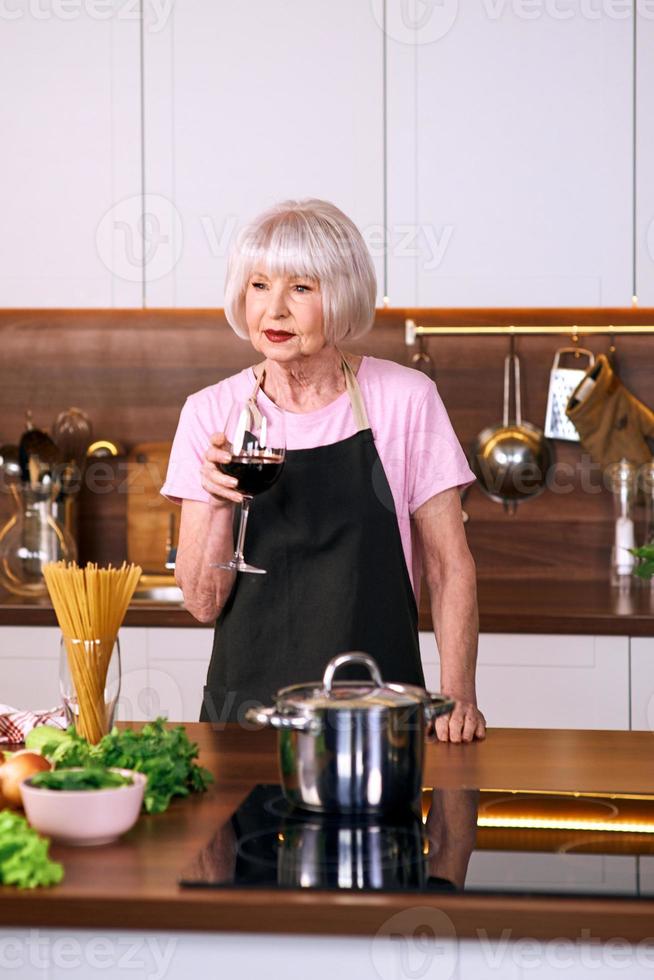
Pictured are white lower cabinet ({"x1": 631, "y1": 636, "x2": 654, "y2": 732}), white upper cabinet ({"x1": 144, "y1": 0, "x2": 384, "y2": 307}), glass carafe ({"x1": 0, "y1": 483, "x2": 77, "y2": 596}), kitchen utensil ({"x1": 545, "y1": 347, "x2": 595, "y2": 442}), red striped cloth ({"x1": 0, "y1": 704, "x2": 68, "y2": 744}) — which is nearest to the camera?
red striped cloth ({"x1": 0, "y1": 704, "x2": 68, "y2": 744})

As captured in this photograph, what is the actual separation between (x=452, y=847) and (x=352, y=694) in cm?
17

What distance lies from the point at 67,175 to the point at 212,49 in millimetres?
437

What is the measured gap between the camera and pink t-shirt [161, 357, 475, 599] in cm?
187

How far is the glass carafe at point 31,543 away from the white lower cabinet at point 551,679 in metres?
0.93

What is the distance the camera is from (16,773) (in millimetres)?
1261

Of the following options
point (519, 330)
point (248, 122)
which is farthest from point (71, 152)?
point (519, 330)

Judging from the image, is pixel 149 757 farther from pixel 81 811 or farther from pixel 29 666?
pixel 29 666

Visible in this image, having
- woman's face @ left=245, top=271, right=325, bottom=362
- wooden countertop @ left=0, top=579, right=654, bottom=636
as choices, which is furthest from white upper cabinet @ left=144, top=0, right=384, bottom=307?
woman's face @ left=245, top=271, right=325, bottom=362

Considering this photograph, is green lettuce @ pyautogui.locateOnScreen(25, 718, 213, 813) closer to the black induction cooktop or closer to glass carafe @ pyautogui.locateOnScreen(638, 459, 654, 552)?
the black induction cooktop

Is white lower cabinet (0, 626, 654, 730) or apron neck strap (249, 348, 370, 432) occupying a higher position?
apron neck strap (249, 348, 370, 432)

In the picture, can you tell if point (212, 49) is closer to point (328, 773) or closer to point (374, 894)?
point (328, 773)

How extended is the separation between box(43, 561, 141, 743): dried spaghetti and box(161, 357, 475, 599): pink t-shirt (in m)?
0.48

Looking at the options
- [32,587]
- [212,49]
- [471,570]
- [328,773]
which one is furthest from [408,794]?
[212,49]

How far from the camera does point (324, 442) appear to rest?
191 cm
